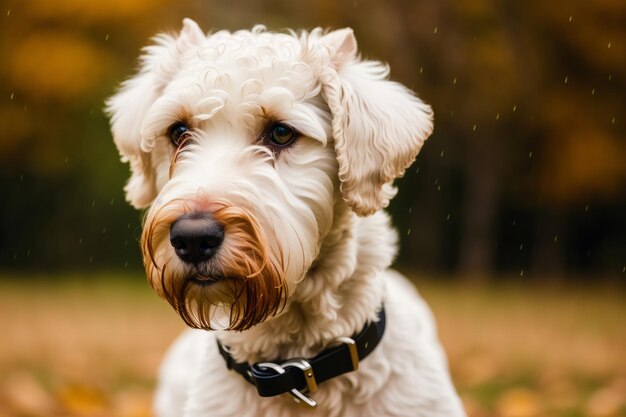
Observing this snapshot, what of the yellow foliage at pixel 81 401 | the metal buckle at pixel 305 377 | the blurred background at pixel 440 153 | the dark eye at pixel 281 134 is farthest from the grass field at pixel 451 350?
the dark eye at pixel 281 134

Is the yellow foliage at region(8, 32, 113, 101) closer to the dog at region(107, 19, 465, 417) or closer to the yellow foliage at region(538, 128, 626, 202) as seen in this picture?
the yellow foliage at region(538, 128, 626, 202)

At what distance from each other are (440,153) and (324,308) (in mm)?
16509

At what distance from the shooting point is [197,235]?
2875 millimetres

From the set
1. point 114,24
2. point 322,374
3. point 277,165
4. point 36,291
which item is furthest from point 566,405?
point 114,24

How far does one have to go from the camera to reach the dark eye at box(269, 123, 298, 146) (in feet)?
11.0

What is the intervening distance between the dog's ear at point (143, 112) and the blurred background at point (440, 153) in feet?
23.7

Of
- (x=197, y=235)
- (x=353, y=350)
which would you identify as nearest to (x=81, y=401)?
(x=353, y=350)

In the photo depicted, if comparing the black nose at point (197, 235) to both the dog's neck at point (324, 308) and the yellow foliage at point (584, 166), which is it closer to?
the dog's neck at point (324, 308)

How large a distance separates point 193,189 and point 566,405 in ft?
12.3

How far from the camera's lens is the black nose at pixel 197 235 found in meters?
2.87

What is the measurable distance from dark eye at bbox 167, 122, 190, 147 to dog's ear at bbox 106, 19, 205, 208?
0.55 feet

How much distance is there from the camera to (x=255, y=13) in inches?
760

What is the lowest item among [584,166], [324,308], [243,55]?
[584,166]

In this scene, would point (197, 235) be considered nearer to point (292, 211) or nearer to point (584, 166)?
point (292, 211)
